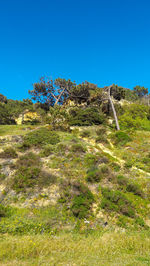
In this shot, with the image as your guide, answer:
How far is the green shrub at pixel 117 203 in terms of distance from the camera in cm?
840

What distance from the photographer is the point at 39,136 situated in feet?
59.2

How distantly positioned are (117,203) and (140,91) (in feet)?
252

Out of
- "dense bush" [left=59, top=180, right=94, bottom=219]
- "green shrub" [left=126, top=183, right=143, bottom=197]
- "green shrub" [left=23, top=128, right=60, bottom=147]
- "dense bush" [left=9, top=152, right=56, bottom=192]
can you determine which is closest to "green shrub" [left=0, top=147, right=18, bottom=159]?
"dense bush" [left=9, top=152, right=56, bottom=192]

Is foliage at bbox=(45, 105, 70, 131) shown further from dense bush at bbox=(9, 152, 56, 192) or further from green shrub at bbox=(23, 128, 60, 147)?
dense bush at bbox=(9, 152, 56, 192)

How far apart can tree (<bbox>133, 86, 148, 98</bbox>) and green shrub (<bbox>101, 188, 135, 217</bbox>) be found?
248 ft

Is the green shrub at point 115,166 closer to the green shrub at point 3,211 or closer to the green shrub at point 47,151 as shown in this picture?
the green shrub at point 47,151

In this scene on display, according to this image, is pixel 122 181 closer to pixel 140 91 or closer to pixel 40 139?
pixel 40 139

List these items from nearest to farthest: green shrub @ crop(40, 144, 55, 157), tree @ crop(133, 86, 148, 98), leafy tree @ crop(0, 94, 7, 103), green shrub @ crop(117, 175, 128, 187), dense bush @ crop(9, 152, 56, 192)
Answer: dense bush @ crop(9, 152, 56, 192)
green shrub @ crop(117, 175, 128, 187)
green shrub @ crop(40, 144, 55, 157)
leafy tree @ crop(0, 94, 7, 103)
tree @ crop(133, 86, 148, 98)

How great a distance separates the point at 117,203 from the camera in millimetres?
8867

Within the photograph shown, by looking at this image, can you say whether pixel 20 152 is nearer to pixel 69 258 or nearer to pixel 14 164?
pixel 14 164

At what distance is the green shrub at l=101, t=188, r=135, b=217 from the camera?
8395mm

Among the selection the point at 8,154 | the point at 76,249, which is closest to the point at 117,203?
the point at 76,249

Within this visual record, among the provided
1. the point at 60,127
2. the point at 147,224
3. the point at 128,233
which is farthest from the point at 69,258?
the point at 60,127

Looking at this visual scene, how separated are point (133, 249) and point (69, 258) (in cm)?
272
